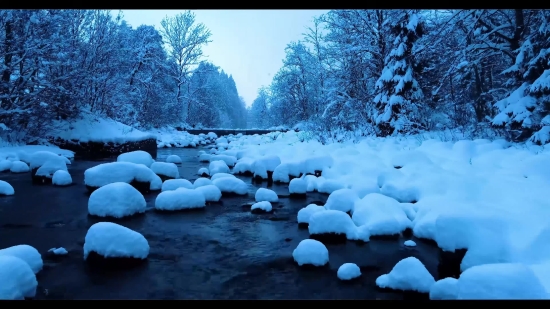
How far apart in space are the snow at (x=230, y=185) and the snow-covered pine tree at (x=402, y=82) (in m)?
6.69

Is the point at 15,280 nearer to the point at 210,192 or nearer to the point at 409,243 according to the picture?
the point at 210,192

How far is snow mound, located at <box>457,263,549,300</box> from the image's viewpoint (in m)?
2.56

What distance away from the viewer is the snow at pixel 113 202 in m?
5.50

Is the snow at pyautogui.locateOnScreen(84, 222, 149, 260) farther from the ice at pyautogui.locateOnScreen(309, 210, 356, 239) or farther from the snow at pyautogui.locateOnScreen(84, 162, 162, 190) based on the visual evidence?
the snow at pyautogui.locateOnScreen(84, 162, 162, 190)

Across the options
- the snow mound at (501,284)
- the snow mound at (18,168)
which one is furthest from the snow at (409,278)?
the snow mound at (18,168)

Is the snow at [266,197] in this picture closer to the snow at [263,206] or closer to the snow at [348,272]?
the snow at [263,206]

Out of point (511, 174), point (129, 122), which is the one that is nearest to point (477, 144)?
point (511, 174)

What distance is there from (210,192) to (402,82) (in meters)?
8.23

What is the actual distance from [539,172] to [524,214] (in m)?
1.34

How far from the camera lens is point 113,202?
5.52m

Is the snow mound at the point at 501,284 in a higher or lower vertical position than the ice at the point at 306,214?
higher

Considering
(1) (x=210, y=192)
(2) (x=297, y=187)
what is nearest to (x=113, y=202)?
(1) (x=210, y=192)

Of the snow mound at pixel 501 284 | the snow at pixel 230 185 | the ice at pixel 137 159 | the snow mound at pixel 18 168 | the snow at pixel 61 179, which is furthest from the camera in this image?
the snow mound at pixel 18 168
